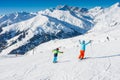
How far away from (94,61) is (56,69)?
482cm

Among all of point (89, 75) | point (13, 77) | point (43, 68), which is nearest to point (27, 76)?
point (13, 77)

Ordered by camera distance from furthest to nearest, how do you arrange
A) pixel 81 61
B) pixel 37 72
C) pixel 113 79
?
pixel 81 61
pixel 37 72
pixel 113 79

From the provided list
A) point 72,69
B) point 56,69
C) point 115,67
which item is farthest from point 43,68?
point 115,67

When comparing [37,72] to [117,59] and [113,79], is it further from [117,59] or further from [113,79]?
[117,59]

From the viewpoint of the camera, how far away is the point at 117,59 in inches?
1072

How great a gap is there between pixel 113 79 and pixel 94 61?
6875mm

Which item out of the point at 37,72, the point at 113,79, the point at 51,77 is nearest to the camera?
the point at 113,79

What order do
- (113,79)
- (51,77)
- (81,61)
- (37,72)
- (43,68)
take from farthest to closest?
1. (81,61)
2. (43,68)
3. (37,72)
4. (51,77)
5. (113,79)

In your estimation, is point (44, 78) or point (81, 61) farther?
point (81, 61)

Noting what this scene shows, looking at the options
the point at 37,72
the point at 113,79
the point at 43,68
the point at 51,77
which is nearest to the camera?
the point at 113,79

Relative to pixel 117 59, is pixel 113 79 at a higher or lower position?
lower

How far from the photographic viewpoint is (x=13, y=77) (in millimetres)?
21953

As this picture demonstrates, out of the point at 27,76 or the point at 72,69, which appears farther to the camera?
the point at 72,69

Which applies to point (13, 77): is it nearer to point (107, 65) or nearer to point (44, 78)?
point (44, 78)
